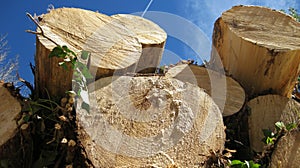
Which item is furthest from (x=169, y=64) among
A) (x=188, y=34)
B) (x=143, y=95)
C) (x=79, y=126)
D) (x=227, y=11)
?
(x=79, y=126)

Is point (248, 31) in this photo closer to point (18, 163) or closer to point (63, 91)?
point (63, 91)

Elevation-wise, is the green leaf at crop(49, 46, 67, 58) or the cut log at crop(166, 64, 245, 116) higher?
the green leaf at crop(49, 46, 67, 58)

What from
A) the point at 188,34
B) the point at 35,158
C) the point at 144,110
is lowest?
the point at 35,158

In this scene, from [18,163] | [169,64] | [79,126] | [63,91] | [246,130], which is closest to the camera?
[79,126]

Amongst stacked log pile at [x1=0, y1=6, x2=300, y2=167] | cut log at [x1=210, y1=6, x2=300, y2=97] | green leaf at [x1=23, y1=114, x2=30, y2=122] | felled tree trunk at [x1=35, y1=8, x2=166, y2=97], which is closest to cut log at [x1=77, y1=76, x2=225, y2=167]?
stacked log pile at [x1=0, y1=6, x2=300, y2=167]

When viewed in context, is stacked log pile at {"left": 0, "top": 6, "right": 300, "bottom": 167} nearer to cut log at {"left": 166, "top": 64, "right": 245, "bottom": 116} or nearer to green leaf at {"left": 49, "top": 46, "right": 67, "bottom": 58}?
cut log at {"left": 166, "top": 64, "right": 245, "bottom": 116}

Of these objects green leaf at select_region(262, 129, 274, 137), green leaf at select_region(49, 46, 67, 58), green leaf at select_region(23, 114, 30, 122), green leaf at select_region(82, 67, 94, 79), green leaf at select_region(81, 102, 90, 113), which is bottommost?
green leaf at select_region(262, 129, 274, 137)

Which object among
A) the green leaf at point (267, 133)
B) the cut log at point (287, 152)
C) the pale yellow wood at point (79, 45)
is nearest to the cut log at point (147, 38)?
the pale yellow wood at point (79, 45)
